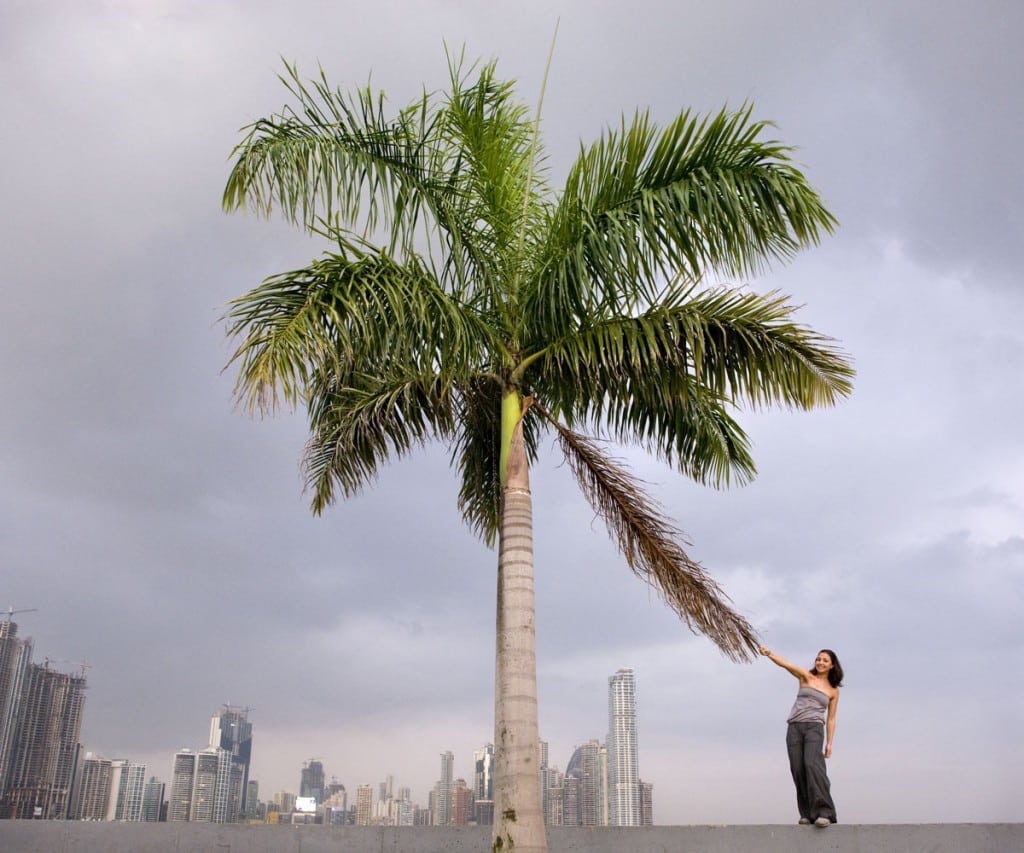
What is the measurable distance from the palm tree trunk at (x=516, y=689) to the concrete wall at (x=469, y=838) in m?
1.19

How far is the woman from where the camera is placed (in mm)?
7145

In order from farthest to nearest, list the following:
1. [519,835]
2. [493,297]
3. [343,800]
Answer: [343,800] < [493,297] < [519,835]

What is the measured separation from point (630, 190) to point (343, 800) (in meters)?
7.72

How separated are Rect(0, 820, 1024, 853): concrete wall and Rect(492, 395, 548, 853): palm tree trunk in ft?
3.91

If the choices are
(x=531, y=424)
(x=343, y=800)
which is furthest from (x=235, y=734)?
(x=531, y=424)

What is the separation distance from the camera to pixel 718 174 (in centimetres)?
747

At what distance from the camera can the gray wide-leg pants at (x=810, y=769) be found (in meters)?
7.11

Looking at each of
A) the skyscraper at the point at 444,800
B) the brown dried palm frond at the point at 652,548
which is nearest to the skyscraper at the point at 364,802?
the skyscraper at the point at 444,800

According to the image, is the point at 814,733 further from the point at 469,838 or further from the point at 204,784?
the point at 204,784

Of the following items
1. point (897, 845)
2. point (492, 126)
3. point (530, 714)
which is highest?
point (492, 126)

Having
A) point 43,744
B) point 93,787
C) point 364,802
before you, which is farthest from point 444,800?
point 43,744

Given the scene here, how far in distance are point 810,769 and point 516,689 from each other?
2473 mm

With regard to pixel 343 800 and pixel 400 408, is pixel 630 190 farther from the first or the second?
pixel 343 800

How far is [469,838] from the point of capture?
304 inches
